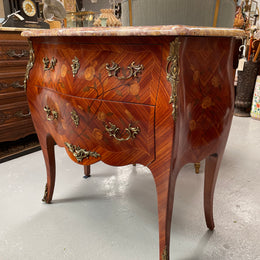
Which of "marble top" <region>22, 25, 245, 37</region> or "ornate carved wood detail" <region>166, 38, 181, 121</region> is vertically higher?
"marble top" <region>22, 25, 245, 37</region>

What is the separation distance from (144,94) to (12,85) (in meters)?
1.65

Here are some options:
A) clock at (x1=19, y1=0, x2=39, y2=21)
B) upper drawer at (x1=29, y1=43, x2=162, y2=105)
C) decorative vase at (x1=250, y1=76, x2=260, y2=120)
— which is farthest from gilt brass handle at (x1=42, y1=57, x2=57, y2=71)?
decorative vase at (x1=250, y1=76, x2=260, y2=120)

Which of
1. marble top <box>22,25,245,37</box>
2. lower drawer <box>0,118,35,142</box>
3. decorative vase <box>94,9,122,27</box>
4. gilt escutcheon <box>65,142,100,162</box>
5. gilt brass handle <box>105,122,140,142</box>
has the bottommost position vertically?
lower drawer <box>0,118,35,142</box>

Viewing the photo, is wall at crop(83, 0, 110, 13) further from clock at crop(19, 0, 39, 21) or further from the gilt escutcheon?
the gilt escutcheon

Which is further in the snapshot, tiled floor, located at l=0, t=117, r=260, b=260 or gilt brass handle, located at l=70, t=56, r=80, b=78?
tiled floor, located at l=0, t=117, r=260, b=260

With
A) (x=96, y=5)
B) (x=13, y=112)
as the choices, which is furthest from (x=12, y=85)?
(x=96, y=5)

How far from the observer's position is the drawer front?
0.88 meters

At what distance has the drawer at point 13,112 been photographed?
2102mm

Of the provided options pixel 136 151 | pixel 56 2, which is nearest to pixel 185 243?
pixel 136 151

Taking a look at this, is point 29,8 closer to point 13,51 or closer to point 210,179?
point 13,51

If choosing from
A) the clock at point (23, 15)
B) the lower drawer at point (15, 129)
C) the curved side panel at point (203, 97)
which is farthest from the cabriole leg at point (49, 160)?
the clock at point (23, 15)

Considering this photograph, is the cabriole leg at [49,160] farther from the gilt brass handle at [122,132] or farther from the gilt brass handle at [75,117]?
the gilt brass handle at [122,132]

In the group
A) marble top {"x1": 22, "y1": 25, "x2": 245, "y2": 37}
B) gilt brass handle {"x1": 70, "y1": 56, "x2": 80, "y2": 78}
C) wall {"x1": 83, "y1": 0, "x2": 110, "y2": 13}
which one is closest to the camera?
marble top {"x1": 22, "y1": 25, "x2": 245, "y2": 37}

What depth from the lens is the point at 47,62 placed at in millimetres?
1111
